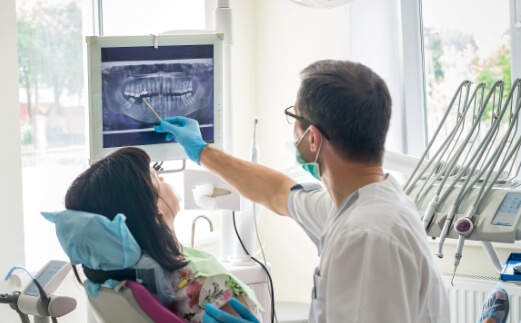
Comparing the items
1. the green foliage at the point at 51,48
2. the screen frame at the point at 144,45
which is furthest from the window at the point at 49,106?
the screen frame at the point at 144,45

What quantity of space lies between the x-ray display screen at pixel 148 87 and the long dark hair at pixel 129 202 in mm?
399

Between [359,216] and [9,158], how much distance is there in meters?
1.59

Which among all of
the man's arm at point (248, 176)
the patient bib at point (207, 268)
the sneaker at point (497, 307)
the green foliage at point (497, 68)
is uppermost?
the green foliage at point (497, 68)

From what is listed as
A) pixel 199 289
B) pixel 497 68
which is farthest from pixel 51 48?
pixel 497 68

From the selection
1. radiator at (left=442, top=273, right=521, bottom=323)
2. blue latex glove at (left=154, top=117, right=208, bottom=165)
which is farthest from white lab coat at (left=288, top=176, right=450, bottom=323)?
radiator at (left=442, top=273, right=521, bottom=323)

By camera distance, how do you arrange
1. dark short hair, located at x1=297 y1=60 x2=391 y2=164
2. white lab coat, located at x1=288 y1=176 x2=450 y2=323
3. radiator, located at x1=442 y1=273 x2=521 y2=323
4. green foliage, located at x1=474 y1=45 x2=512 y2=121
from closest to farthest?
white lab coat, located at x1=288 y1=176 x2=450 y2=323, dark short hair, located at x1=297 y1=60 x2=391 y2=164, radiator, located at x1=442 y1=273 x2=521 y2=323, green foliage, located at x1=474 y1=45 x2=512 y2=121

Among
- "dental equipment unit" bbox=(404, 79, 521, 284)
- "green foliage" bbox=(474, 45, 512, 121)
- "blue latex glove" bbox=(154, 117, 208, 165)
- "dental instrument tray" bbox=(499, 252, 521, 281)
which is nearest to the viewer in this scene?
"dental instrument tray" bbox=(499, 252, 521, 281)

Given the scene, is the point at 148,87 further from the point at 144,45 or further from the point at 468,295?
the point at 468,295

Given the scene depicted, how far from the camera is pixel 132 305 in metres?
1.79

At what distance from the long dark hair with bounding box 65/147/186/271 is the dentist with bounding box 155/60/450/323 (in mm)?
208

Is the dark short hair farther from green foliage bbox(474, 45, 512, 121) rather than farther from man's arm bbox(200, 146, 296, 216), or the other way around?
green foliage bbox(474, 45, 512, 121)

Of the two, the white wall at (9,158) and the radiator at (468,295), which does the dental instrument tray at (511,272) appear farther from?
the white wall at (9,158)

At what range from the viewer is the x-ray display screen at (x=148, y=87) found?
234 cm

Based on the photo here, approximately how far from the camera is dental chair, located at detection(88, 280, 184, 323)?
5.82ft
